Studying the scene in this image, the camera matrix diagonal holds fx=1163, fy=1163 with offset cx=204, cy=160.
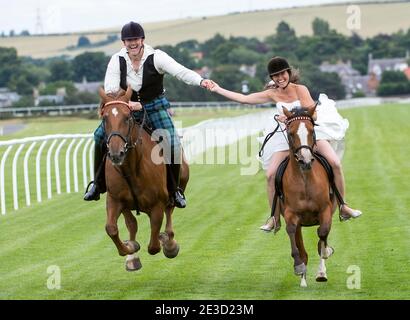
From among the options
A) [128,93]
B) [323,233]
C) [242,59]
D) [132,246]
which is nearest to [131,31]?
[128,93]

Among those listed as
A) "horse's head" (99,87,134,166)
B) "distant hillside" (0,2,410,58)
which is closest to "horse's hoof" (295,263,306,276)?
"horse's head" (99,87,134,166)

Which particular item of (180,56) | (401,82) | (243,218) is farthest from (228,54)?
(243,218)

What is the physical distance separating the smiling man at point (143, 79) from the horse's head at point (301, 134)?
124 centimetres

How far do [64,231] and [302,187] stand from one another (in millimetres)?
6004

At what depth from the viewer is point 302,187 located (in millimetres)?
11391

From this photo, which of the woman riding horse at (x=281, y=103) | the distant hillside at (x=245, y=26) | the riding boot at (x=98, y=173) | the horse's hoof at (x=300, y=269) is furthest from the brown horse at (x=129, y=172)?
the distant hillside at (x=245, y=26)

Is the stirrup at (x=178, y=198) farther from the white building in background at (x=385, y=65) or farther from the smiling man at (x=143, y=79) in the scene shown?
the white building in background at (x=385, y=65)

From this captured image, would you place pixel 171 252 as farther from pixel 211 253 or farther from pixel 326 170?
pixel 326 170

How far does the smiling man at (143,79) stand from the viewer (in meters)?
12.1

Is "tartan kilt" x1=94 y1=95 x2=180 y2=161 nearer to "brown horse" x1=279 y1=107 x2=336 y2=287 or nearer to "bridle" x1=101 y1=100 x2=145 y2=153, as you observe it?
"bridle" x1=101 y1=100 x2=145 y2=153

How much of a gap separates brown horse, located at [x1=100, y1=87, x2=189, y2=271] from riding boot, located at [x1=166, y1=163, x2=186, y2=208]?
14.7 inches

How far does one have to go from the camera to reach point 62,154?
1385 inches
